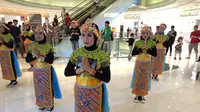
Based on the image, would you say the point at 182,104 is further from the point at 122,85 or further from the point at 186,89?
the point at 122,85

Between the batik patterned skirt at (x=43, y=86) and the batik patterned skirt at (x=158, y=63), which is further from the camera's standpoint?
the batik patterned skirt at (x=158, y=63)

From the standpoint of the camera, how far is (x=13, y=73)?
3607 millimetres

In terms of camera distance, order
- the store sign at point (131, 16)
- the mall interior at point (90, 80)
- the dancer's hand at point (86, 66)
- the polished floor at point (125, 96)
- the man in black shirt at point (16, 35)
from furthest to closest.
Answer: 1. the store sign at point (131, 16)
2. the man in black shirt at point (16, 35)
3. the polished floor at point (125, 96)
4. the mall interior at point (90, 80)
5. the dancer's hand at point (86, 66)

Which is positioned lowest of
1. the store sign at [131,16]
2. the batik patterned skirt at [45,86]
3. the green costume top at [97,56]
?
the batik patterned skirt at [45,86]

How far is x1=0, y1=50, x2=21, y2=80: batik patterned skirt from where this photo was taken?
3.47m

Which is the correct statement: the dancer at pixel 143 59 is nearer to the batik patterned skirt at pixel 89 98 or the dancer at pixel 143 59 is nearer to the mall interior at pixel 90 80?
the mall interior at pixel 90 80

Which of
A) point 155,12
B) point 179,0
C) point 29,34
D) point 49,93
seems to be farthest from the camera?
point 155,12

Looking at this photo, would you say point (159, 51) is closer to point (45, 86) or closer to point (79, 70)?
point (45, 86)

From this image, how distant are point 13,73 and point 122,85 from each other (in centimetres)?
258

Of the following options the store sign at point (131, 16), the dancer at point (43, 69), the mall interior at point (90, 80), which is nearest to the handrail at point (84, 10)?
the mall interior at point (90, 80)

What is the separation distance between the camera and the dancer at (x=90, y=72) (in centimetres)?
149

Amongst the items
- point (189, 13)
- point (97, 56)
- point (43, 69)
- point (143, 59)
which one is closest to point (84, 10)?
point (143, 59)

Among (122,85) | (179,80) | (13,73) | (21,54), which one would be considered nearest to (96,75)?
(122,85)

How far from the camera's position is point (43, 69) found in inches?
94.2
